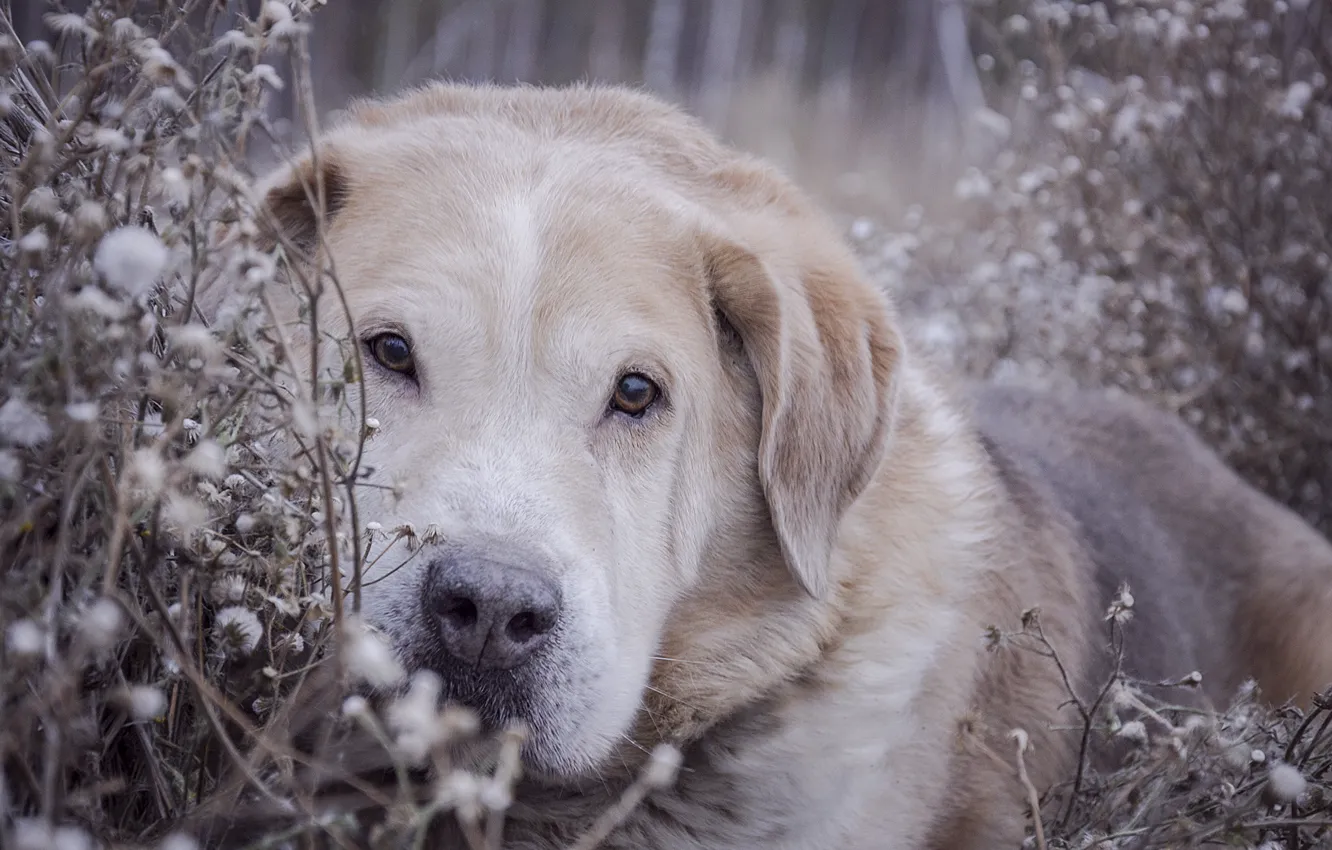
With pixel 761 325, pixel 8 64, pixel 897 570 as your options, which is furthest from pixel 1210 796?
pixel 8 64

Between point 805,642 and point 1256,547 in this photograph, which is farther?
point 1256,547

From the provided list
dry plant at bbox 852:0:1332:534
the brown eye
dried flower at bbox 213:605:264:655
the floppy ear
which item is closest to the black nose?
dried flower at bbox 213:605:264:655

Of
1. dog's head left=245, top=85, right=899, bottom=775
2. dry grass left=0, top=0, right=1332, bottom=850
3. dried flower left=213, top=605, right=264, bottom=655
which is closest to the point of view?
dry grass left=0, top=0, right=1332, bottom=850

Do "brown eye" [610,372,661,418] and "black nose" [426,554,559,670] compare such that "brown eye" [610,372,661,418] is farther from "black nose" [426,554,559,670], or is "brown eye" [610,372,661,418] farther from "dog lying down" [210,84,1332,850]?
"black nose" [426,554,559,670]

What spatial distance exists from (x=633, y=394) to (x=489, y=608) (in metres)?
0.68

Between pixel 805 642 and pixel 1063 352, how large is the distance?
360 centimetres

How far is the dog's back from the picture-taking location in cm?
395

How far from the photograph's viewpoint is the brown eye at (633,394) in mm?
2871

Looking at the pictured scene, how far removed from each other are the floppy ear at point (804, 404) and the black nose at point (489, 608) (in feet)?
2.38

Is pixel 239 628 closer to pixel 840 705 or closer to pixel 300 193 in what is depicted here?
pixel 300 193

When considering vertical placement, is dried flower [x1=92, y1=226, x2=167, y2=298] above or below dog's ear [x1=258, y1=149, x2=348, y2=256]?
above

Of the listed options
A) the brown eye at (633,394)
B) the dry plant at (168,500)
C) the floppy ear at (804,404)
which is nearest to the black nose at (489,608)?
the dry plant at (168,500)

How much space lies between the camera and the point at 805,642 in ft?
9.98

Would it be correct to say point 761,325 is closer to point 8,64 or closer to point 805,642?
point 805,642
